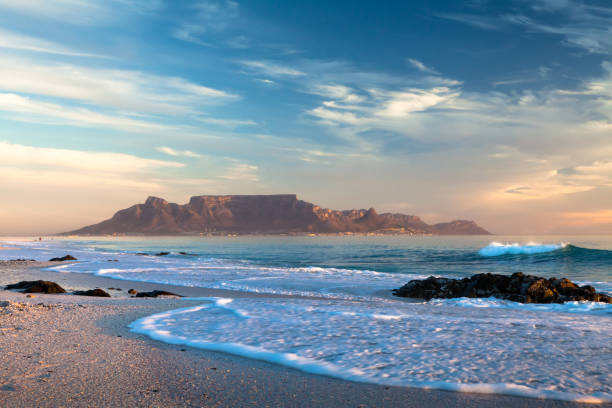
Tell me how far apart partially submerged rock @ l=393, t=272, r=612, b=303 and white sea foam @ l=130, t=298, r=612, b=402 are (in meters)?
4.21

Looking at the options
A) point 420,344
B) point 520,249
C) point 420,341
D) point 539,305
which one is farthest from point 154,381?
point 520,249

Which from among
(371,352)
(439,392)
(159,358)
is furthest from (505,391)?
(159,358)

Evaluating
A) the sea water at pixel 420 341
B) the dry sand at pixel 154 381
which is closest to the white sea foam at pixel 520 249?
the sea water at pixel 420 341

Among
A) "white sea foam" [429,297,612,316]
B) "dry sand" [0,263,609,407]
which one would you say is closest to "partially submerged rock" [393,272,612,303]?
"white sea foam" [429,297,612,316]

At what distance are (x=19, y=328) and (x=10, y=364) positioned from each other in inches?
108

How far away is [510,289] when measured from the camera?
1617cm

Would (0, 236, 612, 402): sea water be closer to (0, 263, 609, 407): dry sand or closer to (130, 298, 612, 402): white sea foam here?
(130, 298, 612, 402): white sea foam

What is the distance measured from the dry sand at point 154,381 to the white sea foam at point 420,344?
14.4 inches

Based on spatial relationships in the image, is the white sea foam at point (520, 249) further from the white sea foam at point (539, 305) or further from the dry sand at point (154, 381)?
the dry sand at point (154, 381)

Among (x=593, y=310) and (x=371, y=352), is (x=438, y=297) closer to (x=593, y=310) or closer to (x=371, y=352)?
(x=593, y=310)

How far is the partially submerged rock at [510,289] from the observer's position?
49.0 ft

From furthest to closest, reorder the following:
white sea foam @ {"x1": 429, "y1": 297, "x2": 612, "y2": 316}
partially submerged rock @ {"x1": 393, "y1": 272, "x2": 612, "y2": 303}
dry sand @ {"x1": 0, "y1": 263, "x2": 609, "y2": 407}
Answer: partially submerged rock @ {"x1": 393, "y1": 272, "x2": 612, "y2": 303} → white sea foam @ {"x1": 429, "y1": 297, "x2": 612, "y2": 316} → dry sand @ {"x1": 0, "y1": 263, "x2": 609, "y2": 407}

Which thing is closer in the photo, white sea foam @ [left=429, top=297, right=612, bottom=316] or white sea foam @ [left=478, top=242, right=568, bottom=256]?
white sea foam @ [left=429, top=297, right=612, bottom=316]

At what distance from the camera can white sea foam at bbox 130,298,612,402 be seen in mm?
5324
